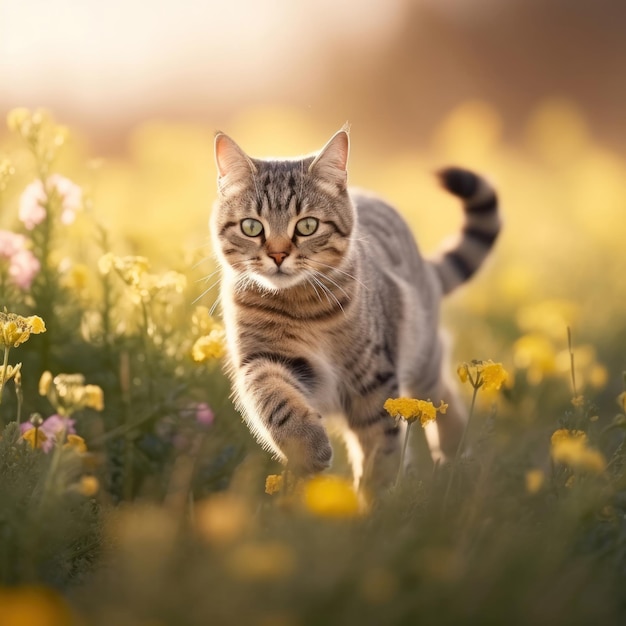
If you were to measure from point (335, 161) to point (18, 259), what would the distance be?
1.21 metres

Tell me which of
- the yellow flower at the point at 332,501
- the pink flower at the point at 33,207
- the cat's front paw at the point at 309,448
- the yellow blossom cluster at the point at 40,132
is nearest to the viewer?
the yellow flower at the point at 332,501

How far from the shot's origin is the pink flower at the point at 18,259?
3113 millimetres

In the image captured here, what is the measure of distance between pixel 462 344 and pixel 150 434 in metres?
2.54

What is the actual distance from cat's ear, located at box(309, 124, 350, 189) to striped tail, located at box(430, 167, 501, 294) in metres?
0.80

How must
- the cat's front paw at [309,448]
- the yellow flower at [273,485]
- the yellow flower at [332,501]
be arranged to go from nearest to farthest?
1. the yellow flower at [332,501]
2. the yellow flower at [273,485]
3. the cat's front paw at [309,448]

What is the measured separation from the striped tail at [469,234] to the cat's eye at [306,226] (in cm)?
97

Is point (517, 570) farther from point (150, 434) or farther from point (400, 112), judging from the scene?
point (400, 112)

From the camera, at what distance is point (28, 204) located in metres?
3.22

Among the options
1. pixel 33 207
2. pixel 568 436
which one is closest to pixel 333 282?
pixel 568 436

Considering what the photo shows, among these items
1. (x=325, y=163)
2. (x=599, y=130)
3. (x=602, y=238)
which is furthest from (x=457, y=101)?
(x=325, y=163)

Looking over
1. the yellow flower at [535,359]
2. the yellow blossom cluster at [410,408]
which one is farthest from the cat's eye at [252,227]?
the yellow flower at [535,359]

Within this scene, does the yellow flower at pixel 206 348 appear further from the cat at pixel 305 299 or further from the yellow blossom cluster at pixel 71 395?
the yellow blossom cluster at pixel 71 395

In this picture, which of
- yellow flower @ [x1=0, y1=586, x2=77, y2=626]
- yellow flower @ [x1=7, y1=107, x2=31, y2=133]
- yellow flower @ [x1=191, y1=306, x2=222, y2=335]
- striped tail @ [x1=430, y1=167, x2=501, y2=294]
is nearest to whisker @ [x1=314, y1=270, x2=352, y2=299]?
yellow flower @ [x1=191, y1=306, x2=222, y2=335]

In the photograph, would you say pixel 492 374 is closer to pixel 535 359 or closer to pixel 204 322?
pixel 204 322
